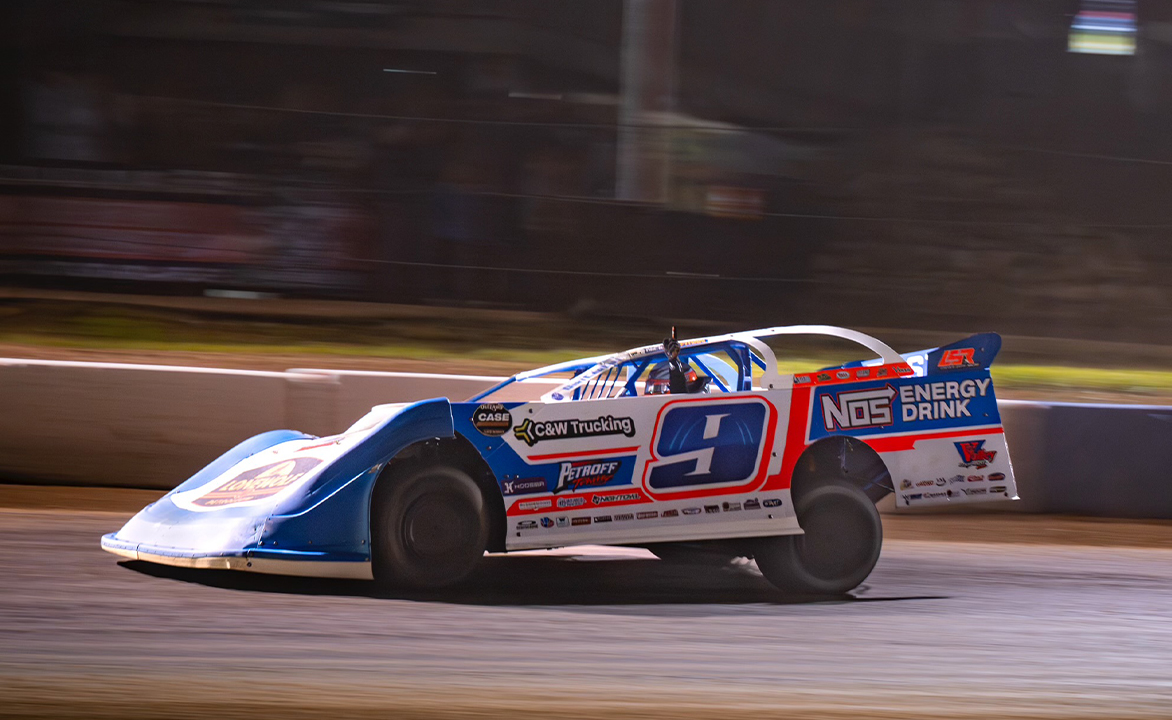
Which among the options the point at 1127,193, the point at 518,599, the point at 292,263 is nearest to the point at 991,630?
the point at 518,599

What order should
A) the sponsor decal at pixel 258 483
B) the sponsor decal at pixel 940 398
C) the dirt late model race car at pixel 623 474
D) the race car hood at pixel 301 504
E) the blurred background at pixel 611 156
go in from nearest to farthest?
1. the race car hood at pixel 301 504
2. the dirt late model race car at pixel 623 474
3. the sponsor decal at pixel 258 483
4. the sponsor decal at pixel 940 398
5. the blurred background at pixel 611 156

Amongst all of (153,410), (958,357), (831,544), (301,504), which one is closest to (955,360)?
(958,357)

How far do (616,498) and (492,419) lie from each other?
71 cm

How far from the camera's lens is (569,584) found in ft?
21.4

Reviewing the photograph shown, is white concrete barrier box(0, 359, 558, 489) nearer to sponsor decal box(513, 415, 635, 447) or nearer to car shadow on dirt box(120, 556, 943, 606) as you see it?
car shadow on dirt box(120, 556, 943, 606)

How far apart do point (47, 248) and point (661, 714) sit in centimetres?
1074

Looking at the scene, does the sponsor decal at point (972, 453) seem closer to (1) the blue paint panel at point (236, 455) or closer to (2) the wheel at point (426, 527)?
(2) the wheel at point (426, 527)

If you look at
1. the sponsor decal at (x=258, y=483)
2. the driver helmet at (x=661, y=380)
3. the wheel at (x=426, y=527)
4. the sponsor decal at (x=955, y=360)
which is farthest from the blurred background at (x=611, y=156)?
the wheel at (x=426, y=527)

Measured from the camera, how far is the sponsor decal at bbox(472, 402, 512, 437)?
593 centimetres

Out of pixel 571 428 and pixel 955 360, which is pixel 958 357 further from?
pixel 571 428

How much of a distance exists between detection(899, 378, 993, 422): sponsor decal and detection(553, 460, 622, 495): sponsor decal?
1558 mm

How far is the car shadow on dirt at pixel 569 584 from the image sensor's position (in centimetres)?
593

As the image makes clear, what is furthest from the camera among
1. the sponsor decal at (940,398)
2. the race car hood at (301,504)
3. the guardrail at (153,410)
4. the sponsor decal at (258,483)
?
the guardrail at (153,410)

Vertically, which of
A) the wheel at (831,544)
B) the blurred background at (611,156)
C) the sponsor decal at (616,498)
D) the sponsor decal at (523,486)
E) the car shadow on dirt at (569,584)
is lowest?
the car shadow on dirt at (569,584)
